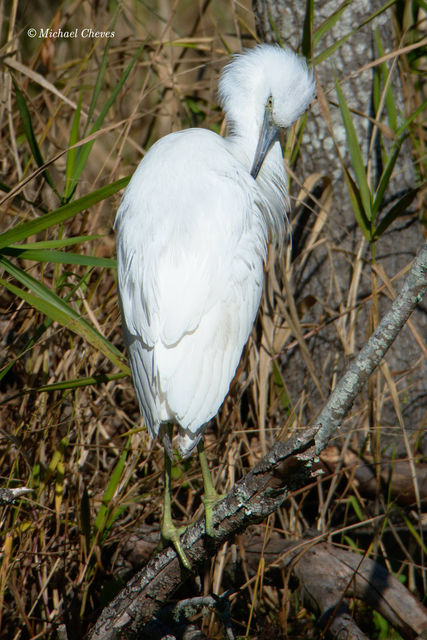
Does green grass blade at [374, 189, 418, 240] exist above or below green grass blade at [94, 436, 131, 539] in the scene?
above

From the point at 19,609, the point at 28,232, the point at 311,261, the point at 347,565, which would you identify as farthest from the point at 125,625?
the point at 311,261

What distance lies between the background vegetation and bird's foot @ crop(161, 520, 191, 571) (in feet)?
1.02

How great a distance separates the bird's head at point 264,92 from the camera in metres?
2.03

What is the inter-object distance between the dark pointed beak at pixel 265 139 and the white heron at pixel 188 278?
6 centimetres

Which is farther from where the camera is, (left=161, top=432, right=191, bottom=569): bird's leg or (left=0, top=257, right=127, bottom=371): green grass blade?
(left=0, top=257, right=127, bottom=371): green grass blade

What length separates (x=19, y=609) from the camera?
6.03ft

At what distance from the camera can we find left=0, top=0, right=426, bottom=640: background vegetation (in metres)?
1.89

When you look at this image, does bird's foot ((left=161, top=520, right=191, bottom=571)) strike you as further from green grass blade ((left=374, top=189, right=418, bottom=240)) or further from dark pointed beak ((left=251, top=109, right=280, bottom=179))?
dark pointed beak ((left=251, top=109, right=280, bottom=179))

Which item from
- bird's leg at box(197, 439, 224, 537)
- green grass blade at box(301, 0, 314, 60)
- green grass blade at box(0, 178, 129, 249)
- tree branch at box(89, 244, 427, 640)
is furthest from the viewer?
green grass blade at box(301, 0, 314, 60)

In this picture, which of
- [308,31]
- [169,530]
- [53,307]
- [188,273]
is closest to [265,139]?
[308,31]

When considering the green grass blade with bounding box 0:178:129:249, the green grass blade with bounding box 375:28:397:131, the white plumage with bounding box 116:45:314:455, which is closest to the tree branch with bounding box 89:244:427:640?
the white plumage with bounding box 116:45:314:455

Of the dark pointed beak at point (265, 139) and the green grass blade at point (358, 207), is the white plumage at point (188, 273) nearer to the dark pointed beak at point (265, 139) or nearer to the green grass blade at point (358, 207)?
the dark pointed beak at point (265, 139)

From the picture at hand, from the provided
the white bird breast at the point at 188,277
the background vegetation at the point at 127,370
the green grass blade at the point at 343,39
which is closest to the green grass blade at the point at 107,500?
the background vegetation at the point at 127,370

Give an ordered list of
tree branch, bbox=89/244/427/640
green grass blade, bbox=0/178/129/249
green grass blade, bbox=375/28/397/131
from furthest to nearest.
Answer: green grass blade, bbox=375/28/397/131, green grass blade, bbox=0/178/129/249, tree branch, bbox=89/244/427/640
